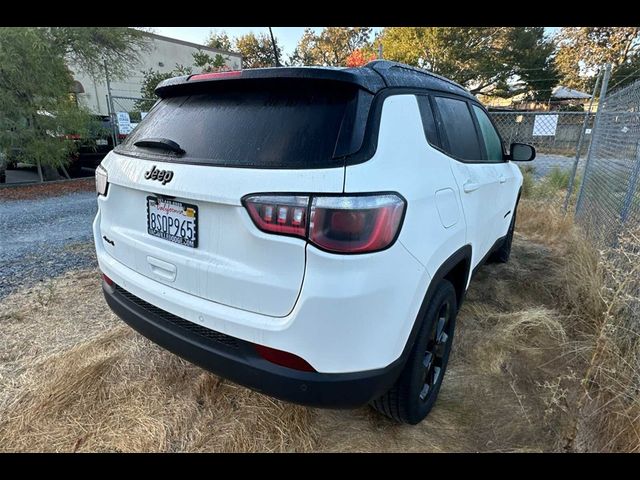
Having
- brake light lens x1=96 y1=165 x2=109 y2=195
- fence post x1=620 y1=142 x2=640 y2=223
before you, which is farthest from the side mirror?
brake light lens x1=96 y1=165 x2=109 y2=195

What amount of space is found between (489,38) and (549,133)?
2553 centimetres

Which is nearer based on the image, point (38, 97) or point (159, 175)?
point (159, 175)

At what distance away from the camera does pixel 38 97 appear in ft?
27.7

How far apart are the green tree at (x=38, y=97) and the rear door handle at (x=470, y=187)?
956 centimetres

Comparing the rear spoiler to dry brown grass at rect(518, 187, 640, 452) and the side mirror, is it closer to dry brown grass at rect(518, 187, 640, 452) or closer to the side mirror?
dry brown grass at rect(518, 187, 640, 452)

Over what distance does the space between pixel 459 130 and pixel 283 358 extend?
1.85 metres

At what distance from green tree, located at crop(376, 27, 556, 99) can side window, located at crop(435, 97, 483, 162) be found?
1022 inches

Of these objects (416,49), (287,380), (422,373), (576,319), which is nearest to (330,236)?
(287,380)

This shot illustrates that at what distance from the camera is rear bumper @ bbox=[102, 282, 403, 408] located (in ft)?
4.78

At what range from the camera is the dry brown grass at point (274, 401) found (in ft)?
6.40

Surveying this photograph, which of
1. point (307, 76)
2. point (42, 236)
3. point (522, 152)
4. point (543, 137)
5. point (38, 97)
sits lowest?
point (42, 236)

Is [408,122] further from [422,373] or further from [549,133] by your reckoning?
[549,133]

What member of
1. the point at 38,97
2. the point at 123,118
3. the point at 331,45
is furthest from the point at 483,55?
the point at 38,97

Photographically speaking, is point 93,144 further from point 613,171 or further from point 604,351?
point 604,351
